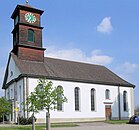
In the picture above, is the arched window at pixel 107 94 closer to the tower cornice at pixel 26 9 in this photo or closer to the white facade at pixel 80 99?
the white facade at pixel 80 99

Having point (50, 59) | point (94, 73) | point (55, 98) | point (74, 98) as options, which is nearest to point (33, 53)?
point (50, 59)

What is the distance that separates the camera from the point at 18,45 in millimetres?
40281

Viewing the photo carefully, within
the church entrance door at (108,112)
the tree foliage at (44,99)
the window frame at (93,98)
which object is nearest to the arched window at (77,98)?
the window frame at (93,98)

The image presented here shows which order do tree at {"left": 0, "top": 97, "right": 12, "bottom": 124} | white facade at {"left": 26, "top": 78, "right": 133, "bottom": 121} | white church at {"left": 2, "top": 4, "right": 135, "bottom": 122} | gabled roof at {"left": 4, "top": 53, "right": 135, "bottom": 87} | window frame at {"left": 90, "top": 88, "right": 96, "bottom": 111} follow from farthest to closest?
window frame at {"left": 90, "top": 88, "right": 96, "bottom": 111}
white facade at {"left": 26, "top": 78, "right": 133, "bottom": 121}
gabled roof at {"left": 4, "top": 53, "right": 135, "bottom": 87}
white church at {"left": 2, "top": 4, "right": 135, "bottom": 122}
tree at {"left": 0, "top": 97, "right": 12, "bottom": 124}

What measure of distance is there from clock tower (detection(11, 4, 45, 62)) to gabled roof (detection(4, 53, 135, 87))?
1.08 m

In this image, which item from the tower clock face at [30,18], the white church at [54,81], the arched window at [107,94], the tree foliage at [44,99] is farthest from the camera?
the arched window at [107,94]

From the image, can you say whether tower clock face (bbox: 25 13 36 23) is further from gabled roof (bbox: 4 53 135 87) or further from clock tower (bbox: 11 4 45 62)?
gabled roof (bbox: 4 53 135 87)

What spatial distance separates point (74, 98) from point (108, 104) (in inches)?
296

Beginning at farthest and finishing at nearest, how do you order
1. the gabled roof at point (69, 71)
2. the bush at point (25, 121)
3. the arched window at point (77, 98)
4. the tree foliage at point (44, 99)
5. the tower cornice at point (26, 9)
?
the arched window at point (77, 98) → the tower cornice at point (26, 9) → the gabled roof at point (69, 71) → the bush at point (25, 121) → the tree foliage at point (44, 99)

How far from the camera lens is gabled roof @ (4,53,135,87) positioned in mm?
39656

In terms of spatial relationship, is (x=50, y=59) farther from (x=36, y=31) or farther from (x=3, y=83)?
(x=3, y=83)

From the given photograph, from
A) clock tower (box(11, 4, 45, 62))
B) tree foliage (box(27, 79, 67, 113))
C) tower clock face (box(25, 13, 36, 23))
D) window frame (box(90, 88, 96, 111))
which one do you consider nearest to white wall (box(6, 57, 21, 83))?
clock tower (box(11, 4, 45, 62))

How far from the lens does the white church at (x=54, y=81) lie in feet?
130

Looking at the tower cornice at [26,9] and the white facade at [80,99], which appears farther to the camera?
the tower cornice at [26,9]
